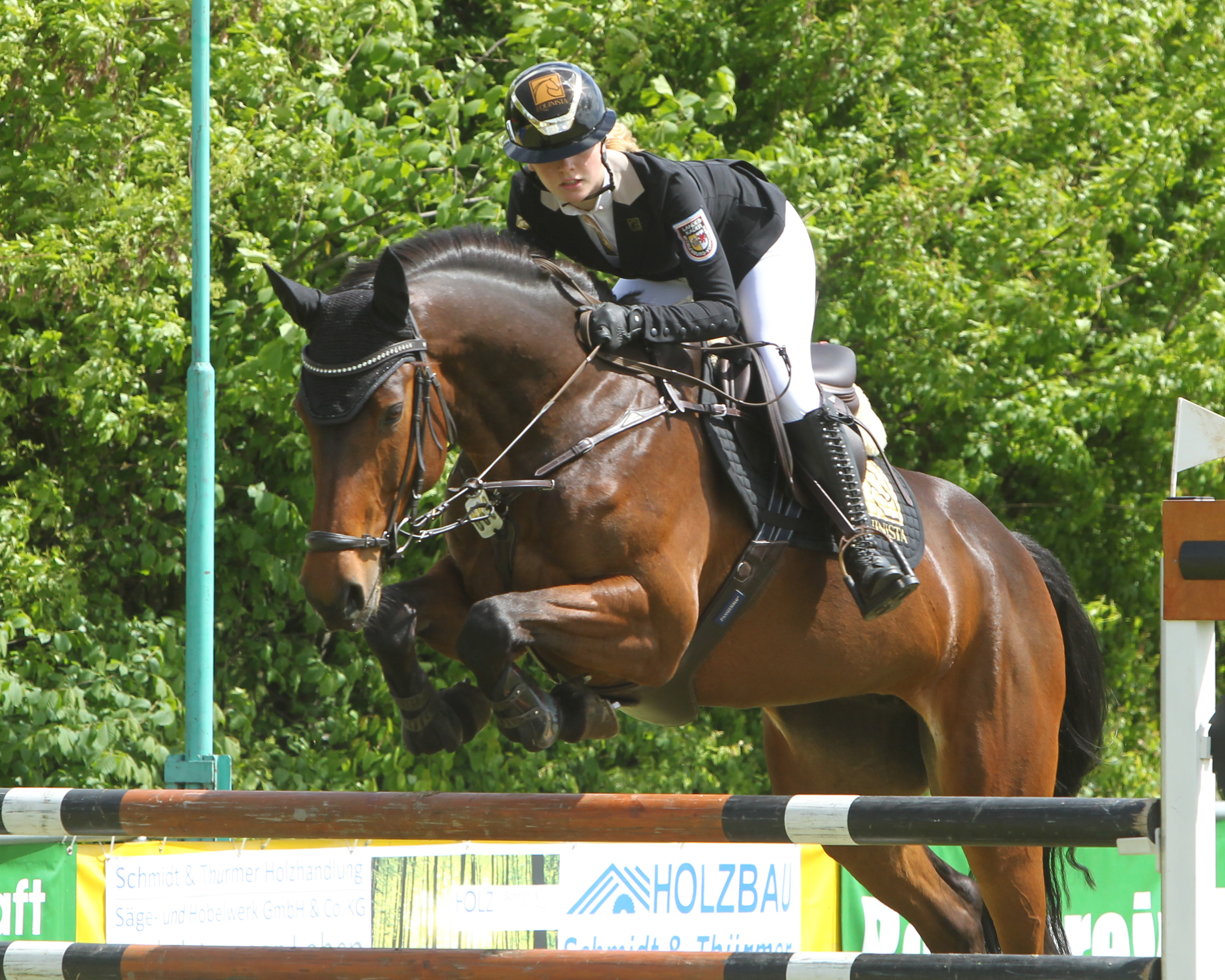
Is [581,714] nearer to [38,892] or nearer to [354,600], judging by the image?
[354,600]

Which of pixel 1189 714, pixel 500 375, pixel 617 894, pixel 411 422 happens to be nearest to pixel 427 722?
pixel 411 422

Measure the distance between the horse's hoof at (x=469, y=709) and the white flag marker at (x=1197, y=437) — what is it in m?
1.79

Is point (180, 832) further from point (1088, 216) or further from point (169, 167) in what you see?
point (1088, 216)

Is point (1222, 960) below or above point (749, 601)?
below

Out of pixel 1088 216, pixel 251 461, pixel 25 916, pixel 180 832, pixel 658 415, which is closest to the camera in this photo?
pixel 180 832

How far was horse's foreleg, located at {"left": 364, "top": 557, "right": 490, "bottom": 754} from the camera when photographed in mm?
3373

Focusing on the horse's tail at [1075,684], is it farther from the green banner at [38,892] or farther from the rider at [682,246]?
the green banner at [38,892]

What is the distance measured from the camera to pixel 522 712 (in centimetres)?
319

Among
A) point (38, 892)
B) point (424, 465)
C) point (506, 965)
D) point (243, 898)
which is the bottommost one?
point (243, 898)

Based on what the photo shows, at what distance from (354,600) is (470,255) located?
101 centimetres

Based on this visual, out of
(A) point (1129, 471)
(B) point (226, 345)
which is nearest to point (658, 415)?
(B) point (226, 345)

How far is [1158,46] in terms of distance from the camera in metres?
10.4

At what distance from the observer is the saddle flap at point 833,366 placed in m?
4.05

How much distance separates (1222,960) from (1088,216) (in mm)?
7654
